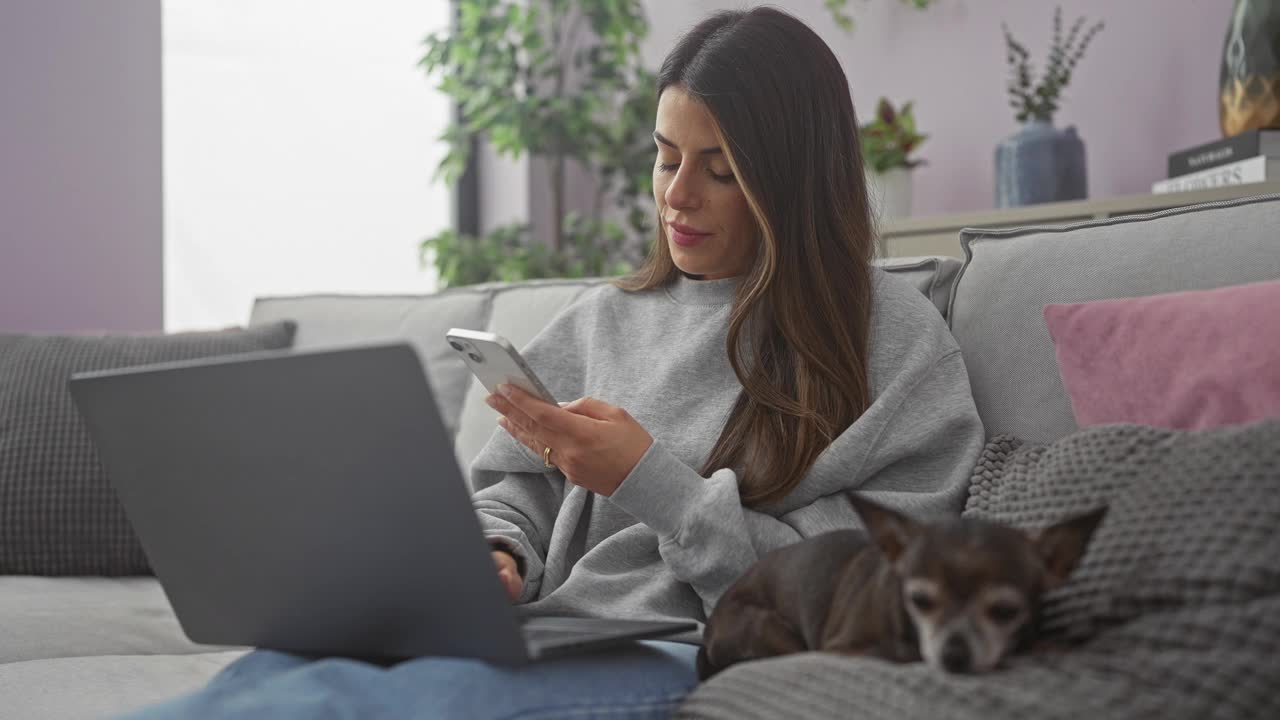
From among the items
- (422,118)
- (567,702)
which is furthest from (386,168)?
(567,702)

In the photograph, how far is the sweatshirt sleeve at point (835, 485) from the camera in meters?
1.18

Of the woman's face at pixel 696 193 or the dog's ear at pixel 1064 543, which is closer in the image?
the dog's ear at pixel 1064 543

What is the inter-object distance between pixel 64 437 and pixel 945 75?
2225 millimetres

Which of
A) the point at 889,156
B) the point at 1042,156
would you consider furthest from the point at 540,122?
the point at 1042,156

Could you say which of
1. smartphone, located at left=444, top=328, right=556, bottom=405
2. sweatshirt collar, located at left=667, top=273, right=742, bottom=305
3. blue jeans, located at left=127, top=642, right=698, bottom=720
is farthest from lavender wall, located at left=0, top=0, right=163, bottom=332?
blue jeans, located at left=127, top=642, right=698, bottom=720

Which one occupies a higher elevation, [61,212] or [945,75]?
[945,75]

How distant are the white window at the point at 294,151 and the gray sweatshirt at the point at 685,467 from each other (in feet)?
7.91

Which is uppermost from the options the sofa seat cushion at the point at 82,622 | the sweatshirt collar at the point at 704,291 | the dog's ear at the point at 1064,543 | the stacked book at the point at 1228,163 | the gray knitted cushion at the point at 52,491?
the stacked book at the point at 1228,163

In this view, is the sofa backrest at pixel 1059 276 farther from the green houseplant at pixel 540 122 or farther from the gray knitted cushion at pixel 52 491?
the green houseplant at pixel 540 122

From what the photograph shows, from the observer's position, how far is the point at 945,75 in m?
2.98

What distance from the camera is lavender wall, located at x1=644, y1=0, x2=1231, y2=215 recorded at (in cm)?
246

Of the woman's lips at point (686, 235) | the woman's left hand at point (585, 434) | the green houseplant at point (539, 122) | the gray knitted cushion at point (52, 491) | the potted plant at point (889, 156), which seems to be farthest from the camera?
the green houseplant at point (539, 122)

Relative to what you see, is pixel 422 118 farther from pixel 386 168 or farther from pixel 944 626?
pixel 944 626

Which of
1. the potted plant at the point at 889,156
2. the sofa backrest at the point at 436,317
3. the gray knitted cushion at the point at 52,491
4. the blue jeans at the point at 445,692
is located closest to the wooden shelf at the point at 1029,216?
the potted plant at the point at 889,156
